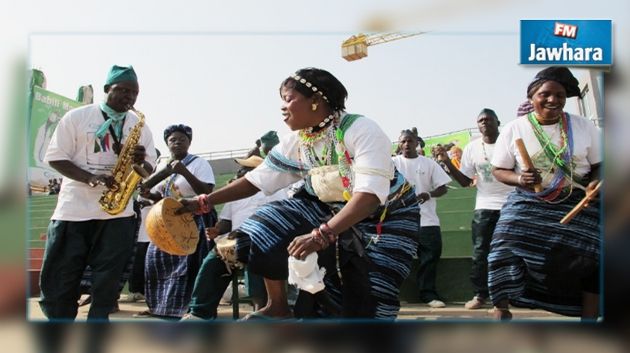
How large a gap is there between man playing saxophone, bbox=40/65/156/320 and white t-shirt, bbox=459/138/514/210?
107 inches

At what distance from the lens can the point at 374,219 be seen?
11.1 ft

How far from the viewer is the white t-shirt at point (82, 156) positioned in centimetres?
390

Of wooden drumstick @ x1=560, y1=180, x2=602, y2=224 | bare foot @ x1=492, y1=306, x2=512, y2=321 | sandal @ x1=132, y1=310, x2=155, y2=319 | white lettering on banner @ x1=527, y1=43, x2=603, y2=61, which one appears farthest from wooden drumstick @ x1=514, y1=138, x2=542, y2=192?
sandal @ x1=132, y1=310, x2=155, y2=319

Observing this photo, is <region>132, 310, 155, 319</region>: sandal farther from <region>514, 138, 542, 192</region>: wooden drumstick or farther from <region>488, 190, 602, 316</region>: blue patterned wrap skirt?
<region>514, 138, 542, 192</region>: wooden drumstick

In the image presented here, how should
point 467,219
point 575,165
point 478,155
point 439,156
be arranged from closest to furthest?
point 575,165
point 478,155
point 439,156
point 467,219

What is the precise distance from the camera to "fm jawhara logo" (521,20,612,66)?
141 inches

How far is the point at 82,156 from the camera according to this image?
397 cm

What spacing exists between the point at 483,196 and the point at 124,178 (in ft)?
9.32

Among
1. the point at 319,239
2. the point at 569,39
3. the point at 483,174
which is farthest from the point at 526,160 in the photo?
the point at 483,174

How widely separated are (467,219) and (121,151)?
6.32 m

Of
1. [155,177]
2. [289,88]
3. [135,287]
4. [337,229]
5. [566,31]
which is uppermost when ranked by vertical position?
[566,31]

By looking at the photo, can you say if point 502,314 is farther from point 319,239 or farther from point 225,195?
point 225,195

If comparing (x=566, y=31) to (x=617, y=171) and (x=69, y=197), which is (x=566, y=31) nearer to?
(x=617, y=171)

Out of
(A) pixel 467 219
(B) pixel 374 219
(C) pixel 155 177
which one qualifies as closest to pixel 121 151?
(C) pixel 155 177
